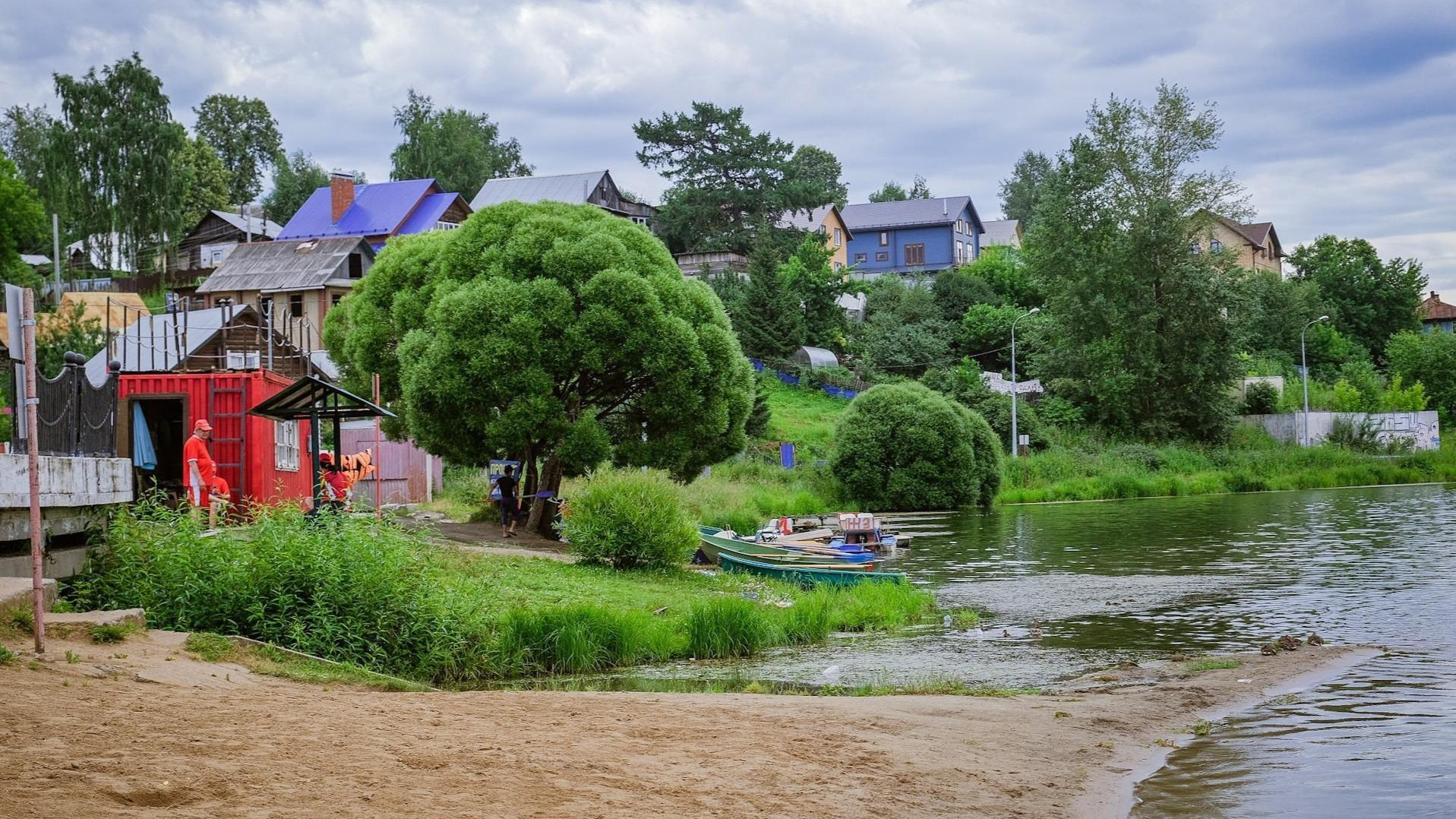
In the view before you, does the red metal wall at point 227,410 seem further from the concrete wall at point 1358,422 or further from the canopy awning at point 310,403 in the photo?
the concrete wall at point 1358,422

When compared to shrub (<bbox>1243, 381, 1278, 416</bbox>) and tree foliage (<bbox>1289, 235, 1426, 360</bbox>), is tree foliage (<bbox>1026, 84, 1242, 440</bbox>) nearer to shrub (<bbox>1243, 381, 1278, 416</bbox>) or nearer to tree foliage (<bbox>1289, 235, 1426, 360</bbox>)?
shrub (<bbox>1243, 381, 1278, 416</bbox>)

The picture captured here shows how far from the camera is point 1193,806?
884 cm

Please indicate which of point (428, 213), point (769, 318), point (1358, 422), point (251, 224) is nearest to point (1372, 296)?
point (1358, 422)

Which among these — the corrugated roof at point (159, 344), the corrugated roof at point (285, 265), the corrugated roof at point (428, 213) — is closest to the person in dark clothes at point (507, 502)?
the corrugated roof at point (159, 344)

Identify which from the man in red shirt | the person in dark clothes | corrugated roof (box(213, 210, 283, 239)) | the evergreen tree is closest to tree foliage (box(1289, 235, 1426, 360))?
the evergreen tree

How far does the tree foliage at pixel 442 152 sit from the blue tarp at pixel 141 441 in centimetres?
6224

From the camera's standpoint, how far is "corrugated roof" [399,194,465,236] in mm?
69125

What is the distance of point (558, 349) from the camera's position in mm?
26844

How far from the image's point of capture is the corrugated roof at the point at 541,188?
78.5 metres

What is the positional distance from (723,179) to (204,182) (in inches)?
1560

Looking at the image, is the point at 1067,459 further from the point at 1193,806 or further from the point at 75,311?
the point at 1193,806

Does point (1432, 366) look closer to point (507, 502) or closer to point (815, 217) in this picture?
point (815, 217)

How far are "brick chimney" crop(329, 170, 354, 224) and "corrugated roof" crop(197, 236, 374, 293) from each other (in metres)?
5.74

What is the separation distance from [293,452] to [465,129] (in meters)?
67.2
